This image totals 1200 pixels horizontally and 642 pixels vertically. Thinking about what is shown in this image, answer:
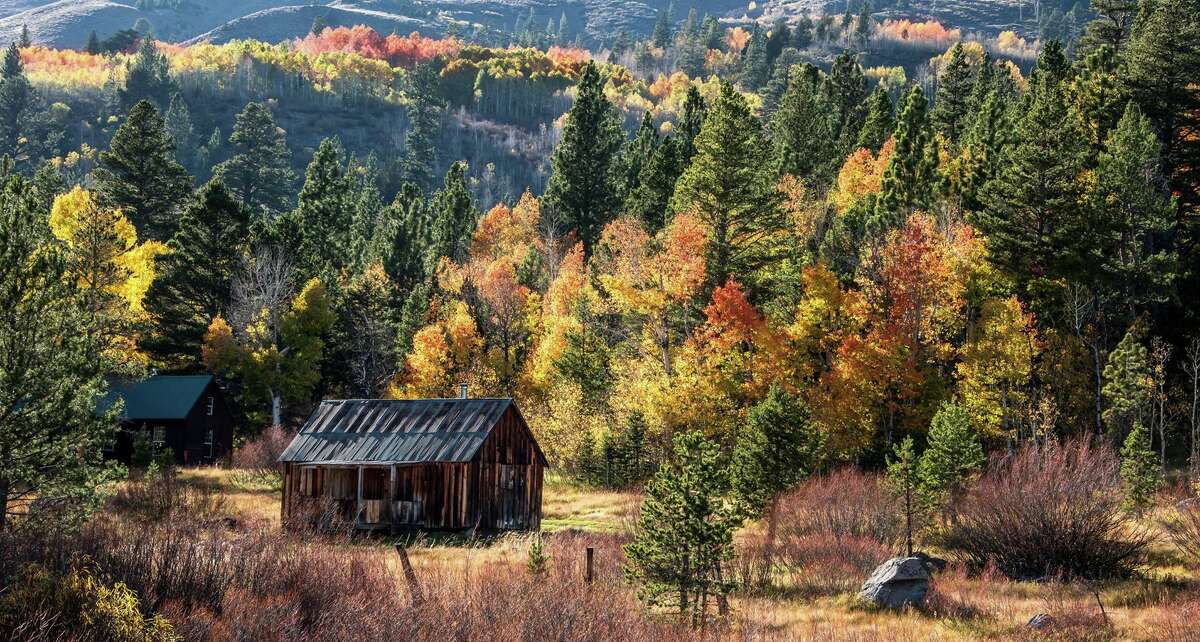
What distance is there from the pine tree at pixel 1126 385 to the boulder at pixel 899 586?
1791 centimetres

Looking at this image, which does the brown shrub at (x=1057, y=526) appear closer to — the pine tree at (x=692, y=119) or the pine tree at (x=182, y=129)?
the pine tree at (x=692, y=119)

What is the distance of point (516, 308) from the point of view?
A: 6100 cm

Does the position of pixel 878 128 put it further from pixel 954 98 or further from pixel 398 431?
pixel 398 431

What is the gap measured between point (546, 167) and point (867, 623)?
6831 inches

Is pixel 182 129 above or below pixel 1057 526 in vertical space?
above

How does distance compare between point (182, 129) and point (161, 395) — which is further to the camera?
point (182, 129)

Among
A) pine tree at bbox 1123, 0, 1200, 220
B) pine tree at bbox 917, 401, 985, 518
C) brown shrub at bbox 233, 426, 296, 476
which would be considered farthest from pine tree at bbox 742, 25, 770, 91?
pine tree at bbox 917, 401, 985, 518

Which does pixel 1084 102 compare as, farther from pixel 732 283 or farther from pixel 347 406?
pixel 347 406

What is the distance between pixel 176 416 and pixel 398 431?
2101 centimetres

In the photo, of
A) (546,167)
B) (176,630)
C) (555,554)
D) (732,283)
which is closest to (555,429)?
(732,283)

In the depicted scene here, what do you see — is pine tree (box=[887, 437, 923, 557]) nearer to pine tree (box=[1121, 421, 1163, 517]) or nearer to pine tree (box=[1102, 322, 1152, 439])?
pine tree (box=[1121, 421, 1163, 517])

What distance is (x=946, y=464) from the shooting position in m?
31.2

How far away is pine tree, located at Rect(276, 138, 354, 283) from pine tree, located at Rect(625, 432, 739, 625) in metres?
52.4

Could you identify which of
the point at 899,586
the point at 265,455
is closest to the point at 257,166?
the point at 265,455
